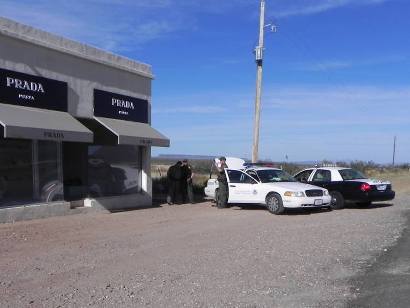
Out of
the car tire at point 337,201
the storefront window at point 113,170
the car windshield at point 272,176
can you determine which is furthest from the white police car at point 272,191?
the storefront window at point 113,170

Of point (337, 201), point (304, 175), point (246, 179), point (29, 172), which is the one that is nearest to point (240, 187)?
point (246, 179)

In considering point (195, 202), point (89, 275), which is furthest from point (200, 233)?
point (195, 202)

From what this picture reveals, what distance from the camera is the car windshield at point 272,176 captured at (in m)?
19.5

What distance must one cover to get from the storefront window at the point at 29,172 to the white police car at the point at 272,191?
595 cm

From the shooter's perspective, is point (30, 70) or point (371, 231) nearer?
point (371, 231)

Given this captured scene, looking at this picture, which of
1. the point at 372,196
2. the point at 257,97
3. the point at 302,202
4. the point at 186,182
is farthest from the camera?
the point at 257,97

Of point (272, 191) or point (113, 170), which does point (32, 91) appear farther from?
point (272, 191)

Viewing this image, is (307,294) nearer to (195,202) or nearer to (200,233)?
(200,233)

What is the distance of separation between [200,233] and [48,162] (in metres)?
6.03

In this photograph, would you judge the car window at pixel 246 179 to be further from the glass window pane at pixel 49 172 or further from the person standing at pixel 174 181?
the glass window pane at pixel 49 172

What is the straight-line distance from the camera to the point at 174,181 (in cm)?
2250

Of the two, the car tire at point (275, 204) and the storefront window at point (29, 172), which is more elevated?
the storefront window at point (29, 172)

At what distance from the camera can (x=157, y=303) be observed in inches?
270

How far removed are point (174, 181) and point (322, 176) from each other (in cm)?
562
